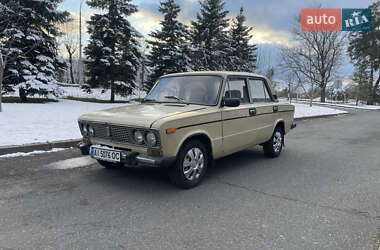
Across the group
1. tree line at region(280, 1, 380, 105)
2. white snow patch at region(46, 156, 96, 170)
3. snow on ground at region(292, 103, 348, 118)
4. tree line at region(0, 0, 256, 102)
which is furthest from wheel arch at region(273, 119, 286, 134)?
tree line at region(280, 1, 380, 105)

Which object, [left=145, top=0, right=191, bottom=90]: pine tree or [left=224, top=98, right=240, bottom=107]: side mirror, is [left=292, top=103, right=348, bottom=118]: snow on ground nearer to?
[left=145, top=0, right=191, bottom=90]: pine tree

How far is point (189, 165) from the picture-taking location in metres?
4.15

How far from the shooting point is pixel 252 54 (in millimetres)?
30562

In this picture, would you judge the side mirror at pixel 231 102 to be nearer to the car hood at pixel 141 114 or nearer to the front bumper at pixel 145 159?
the car hood at pixel 141 114

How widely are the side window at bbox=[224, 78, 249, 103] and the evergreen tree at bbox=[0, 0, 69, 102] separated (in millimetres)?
13383

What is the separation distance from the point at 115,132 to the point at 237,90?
2279mm

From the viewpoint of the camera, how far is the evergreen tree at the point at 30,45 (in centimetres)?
1519

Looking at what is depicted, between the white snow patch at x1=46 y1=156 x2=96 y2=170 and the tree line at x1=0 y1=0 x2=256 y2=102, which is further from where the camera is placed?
the tree line at x1=0 y1=0 x2=256 y2=102

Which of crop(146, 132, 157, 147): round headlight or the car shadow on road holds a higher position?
crop(146, 132, 157, 147): round headlight

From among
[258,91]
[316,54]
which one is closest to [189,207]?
[258,91]

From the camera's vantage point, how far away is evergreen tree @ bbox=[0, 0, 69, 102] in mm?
15188

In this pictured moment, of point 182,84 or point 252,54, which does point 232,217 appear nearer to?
point 182,84

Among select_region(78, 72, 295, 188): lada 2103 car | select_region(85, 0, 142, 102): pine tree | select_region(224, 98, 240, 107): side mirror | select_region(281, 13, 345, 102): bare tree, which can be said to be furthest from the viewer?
select_region(281, 13, 345, 102): bare tree

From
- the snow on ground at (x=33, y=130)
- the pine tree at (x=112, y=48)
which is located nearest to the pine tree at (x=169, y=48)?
the pine tree at (x=112, y=48)
